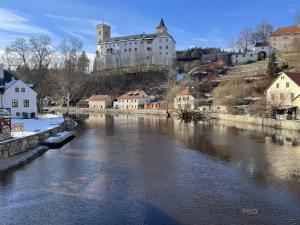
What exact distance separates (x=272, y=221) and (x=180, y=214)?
119 inches

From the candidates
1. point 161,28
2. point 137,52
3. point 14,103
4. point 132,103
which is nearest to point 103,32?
point 137,52

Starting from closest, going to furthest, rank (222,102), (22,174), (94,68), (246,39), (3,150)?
1. (22,174)
2. (3,150)
3. (222,102)
4. (246,39)
5. (94,68)

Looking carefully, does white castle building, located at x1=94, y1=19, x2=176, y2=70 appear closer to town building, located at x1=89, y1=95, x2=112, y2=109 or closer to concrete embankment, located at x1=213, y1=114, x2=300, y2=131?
town building, located at x1=89, y1=95, x2=112, y2=109

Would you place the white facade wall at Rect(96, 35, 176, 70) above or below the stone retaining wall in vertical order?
above

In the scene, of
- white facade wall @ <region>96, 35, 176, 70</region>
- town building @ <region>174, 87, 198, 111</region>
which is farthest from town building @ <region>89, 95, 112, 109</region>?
town building @ <region>174, 87, 198, 111</region>

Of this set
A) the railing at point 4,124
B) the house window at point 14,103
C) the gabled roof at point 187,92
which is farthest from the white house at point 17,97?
the gabled roof at point 187,92

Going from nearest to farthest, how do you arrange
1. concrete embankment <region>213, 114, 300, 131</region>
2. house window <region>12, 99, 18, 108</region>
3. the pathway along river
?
the pathway along river < concrete embankment <region>213, 114, 300, 131</region> < house window <region>12, 99, 18, 108</region>

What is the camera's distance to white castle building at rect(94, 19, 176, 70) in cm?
10662

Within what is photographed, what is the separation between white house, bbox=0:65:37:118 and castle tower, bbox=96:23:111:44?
8313cm

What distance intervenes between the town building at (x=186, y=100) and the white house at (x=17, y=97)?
26602mm

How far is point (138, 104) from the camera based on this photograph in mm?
79500

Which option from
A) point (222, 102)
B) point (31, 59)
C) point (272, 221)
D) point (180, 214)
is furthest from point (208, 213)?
point (31, 59)

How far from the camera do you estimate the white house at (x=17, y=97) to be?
38688mm

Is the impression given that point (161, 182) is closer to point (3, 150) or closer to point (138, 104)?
point (3, 150)
